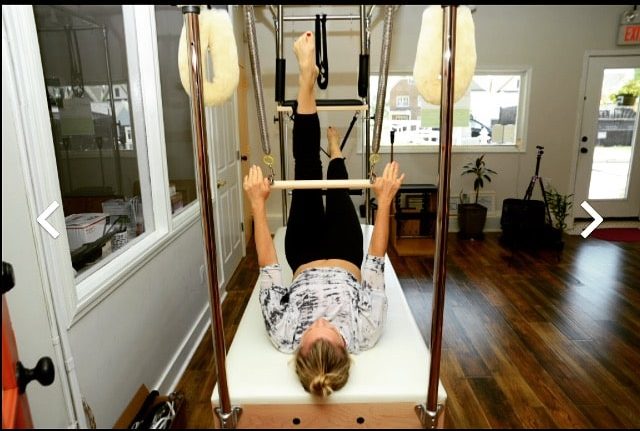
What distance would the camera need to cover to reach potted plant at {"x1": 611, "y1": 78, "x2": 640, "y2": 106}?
11.8 ft

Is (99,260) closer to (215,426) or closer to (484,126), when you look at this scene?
(215,426)

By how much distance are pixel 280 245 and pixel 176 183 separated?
602 mm

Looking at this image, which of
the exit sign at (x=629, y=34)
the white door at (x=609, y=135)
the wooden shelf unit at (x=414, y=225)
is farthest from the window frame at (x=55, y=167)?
the exit sign at (x=629, y=34)

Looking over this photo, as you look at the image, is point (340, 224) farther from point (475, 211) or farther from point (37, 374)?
point (475, 211)

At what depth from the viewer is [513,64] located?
355 cm

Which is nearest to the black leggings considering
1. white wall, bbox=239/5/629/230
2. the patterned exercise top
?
the patterned exercise top

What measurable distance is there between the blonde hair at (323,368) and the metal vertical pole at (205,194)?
0.21m

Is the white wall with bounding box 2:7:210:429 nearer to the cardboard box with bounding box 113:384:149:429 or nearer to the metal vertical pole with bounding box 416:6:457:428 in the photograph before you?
the cardboard box with bounding box 113:384:149:429

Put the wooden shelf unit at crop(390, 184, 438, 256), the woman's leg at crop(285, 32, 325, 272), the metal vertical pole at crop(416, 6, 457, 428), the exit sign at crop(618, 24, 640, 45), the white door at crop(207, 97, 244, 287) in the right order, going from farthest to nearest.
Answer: the exit sign at crop(618, 24, 640, 45)
the wooden shelf unit at crop(390, 184, 438, 256)
the white door at crop(207, 97, 244, 287)
the woman's leg at crop(285, 32, 325, 272)
the metal vertical pole at crop(416, 6, 457, 428)

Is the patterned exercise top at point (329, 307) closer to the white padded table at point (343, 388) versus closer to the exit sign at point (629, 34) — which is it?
the white padded table at point (343, 388)

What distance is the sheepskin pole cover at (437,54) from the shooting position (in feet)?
1.84

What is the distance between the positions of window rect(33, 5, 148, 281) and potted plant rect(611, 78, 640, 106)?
4.07 meters

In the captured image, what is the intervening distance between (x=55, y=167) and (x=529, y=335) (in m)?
2.11

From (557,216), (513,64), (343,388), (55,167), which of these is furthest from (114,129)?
(513,64)
